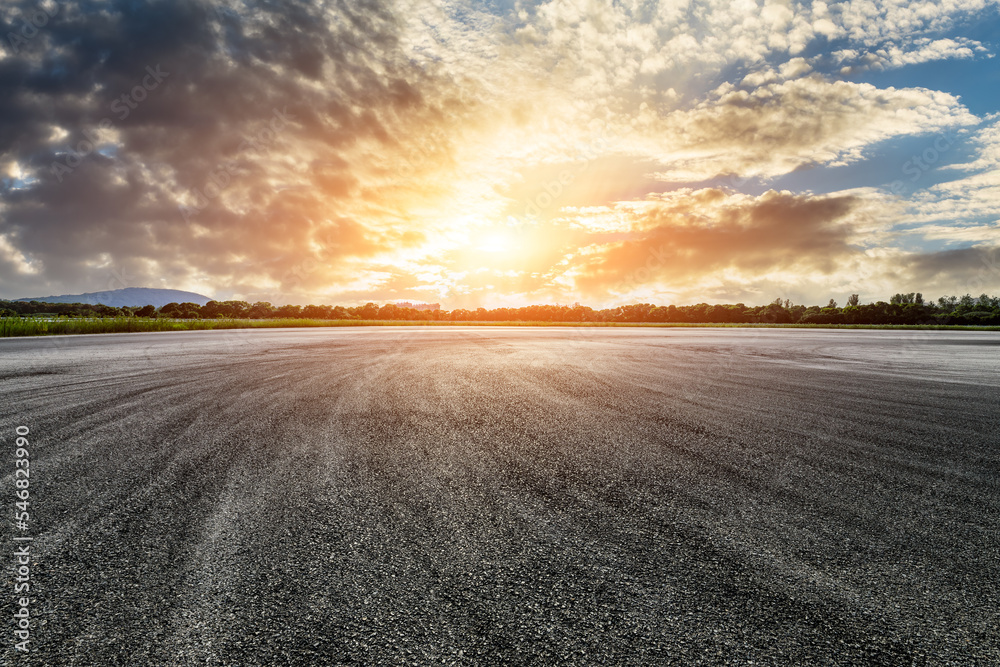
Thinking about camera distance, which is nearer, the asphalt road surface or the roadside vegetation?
the asphalt road surface

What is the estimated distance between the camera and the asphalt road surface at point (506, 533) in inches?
72.8

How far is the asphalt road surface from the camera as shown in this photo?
1849 mm

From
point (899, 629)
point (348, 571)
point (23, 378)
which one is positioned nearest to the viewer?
point (899, 629)

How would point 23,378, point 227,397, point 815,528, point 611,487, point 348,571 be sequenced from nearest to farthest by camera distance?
1. point 348,571
2. point 815,528
3. point 611,487
4. point 227,397
5. point 23,378

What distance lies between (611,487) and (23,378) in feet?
35.9

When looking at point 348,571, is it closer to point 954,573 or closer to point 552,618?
point 552,618

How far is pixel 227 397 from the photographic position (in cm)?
685

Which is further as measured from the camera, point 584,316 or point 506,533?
point 584,316

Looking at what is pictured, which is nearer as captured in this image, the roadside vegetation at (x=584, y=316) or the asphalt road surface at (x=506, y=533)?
the asphalt road surface at (x=506, y=533)

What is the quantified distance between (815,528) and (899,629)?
0.99 meters

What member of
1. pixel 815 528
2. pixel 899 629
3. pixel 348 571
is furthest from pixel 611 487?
pixel 348 571

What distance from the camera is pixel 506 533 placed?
2742mm

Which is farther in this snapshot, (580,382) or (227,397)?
(580,382)

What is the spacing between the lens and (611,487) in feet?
11.4
